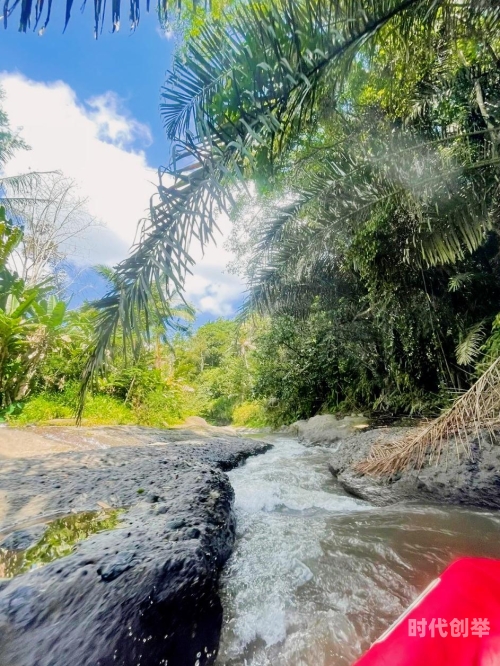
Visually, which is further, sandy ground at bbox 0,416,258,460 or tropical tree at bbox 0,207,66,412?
tropical tree at bbox 0,207,66,412

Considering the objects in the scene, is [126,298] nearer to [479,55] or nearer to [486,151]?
[486,151]

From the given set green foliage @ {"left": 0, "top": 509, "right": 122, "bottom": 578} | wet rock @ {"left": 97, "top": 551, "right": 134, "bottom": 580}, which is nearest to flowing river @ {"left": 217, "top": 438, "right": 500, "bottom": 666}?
wet rock @ {"left": 97, "top": 551, "right": 134, "bottom": 580}

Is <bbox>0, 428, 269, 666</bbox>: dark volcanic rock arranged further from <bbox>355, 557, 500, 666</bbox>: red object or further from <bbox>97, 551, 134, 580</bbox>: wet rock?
<bbox>355, 557, 500, 666</bbox>: red object

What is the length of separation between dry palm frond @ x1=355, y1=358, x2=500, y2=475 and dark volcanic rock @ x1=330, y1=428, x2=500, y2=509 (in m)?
0.06

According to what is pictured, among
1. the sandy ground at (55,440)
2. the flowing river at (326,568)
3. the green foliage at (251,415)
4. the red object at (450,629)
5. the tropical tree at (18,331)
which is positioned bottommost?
the green foliage at (251,415)

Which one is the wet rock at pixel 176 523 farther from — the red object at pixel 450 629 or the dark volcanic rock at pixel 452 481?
the dark volcanic rock at pixel 452 481

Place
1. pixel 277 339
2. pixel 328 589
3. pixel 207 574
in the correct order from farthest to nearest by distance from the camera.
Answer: pixel 277 339 < pixel 328 589 < pixel 207 574

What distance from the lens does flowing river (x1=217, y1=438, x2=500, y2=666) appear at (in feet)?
4.07

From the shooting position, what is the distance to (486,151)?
146 inches

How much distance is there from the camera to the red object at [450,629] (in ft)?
2.38

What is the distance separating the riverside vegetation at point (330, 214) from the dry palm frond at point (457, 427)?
4.63 feet

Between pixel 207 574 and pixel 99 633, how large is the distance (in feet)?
1.57

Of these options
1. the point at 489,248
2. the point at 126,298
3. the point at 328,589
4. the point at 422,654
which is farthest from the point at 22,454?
the point at 489,248

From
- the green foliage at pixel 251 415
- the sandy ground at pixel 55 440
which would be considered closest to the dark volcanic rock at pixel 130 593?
the sandy ground at pixel 55 440
